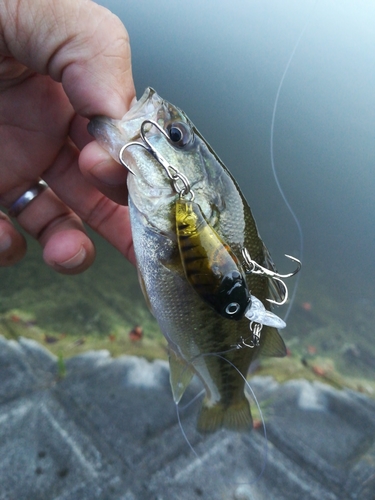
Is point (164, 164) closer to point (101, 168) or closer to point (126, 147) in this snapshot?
point (126, 147)

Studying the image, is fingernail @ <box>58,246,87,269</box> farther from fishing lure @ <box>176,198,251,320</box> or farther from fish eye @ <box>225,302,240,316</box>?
fish eye @ <box>225,302,240,316</box>

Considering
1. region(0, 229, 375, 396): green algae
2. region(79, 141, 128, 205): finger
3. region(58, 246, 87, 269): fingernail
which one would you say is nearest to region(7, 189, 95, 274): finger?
region(58, 246, 87, 269): fingernail

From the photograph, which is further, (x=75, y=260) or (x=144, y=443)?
(x=144, y=443)

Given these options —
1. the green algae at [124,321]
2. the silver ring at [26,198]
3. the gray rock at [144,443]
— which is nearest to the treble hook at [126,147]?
the silver ring at [26,198]

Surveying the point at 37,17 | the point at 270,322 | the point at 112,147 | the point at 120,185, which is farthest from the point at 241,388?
the point at 37,17

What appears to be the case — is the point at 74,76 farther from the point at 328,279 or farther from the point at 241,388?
the point at 328,279

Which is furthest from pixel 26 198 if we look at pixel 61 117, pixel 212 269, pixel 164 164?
pixel 212 269

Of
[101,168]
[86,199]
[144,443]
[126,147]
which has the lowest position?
[144,443]
